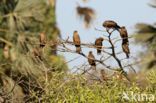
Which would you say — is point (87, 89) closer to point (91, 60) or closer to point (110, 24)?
point (91, 60)

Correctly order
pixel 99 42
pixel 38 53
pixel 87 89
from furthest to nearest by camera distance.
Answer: pixel 38 53
pixel 99 42
pixel 87 89

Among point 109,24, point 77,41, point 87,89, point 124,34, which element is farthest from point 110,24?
point 87,89

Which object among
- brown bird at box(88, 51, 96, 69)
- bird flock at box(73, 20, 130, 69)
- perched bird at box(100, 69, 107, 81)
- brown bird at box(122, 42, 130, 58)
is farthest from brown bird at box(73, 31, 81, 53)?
brown bird at box(122, 42, 130, 58)

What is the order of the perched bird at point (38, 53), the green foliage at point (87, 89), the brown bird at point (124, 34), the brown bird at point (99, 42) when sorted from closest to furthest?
1. the green foliage at point (87, 89)
2. the brown bird at point (99, 42)
3. the brown bird at point (124, 34)
4. the perched bird at point (38, 53)

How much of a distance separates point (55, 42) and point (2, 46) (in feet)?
29.0

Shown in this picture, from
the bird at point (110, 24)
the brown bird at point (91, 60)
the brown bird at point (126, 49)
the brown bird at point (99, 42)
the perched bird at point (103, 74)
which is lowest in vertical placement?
the perched bird at point (103, 74)

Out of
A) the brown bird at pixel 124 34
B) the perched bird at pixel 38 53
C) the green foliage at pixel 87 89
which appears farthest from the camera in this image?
the perched bird at pixel 38 53

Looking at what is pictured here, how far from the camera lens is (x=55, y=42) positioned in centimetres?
440

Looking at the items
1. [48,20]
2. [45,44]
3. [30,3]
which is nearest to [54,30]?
[48,20]

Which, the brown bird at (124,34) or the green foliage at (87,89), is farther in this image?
the brown bird at (124,34)

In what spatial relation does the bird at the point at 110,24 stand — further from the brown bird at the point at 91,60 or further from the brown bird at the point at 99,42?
the brown bird at the point at 91,60

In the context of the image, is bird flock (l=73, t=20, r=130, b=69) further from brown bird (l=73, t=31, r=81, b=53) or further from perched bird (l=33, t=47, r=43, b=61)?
perched bird (l=33, t=47, r=43, b=61)

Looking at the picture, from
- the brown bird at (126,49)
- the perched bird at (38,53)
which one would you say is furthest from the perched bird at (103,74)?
the perched bird at (38,53)

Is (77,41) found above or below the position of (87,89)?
above
